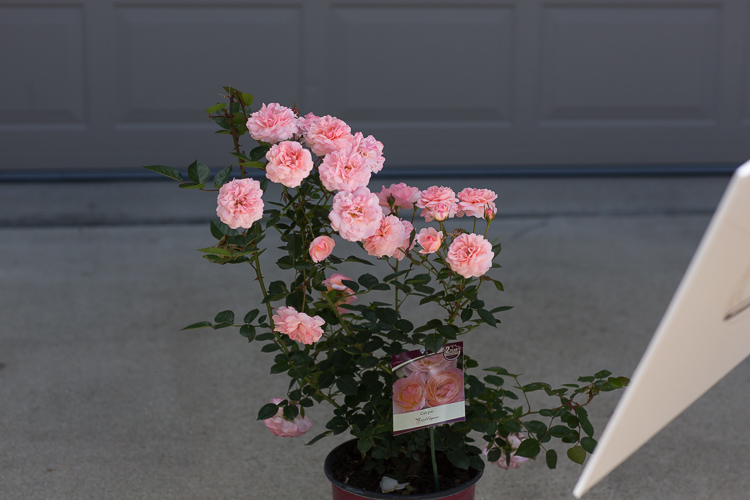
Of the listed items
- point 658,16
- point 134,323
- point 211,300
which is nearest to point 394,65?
point 658,16

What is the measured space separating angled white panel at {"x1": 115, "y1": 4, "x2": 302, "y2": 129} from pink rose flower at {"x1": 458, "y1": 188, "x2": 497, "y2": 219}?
9.13 feet

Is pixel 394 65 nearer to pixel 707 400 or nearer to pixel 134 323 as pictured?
pixel 134 323

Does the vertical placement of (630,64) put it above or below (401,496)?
above

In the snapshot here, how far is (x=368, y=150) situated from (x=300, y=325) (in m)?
0.24

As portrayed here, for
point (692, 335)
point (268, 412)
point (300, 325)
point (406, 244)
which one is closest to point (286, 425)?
point (268, 412)

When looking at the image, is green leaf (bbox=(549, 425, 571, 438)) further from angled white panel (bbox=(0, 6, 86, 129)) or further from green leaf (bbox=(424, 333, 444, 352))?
angled white panel (bbox=(0, 6, 86, 129))

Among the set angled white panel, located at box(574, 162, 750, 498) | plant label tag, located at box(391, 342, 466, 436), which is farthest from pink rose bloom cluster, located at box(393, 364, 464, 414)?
angled white panel, located at box(574, 162, 750, 498)

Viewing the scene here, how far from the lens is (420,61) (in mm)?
3766

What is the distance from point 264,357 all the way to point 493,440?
112cm

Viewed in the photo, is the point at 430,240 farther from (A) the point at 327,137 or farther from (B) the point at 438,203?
(A) the point at 327,137

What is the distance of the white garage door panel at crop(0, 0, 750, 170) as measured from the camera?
3.65 meters

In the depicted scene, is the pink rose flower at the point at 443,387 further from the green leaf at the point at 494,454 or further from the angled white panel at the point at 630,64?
the angled white panel at the point at 630,64

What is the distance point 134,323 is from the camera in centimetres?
243

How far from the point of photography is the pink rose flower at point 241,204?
974mm
